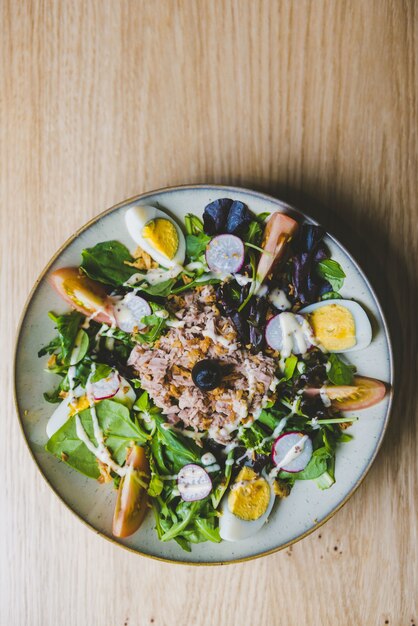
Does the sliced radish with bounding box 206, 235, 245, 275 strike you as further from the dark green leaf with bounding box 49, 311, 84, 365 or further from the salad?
the dark green leaf with bounding box 49, 311, 84, 365

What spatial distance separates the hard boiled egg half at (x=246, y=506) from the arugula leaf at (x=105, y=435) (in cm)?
34

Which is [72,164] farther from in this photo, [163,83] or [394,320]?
[394,320]

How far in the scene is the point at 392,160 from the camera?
6.56 ft

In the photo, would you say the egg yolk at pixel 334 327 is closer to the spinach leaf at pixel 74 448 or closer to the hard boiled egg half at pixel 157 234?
the hard boiled egg half at pixel 157 234

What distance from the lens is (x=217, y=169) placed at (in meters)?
2.03

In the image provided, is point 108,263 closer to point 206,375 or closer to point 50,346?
point 50,346

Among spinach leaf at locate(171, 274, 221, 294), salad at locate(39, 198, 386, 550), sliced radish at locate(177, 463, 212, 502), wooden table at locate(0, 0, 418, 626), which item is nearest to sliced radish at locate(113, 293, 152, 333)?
salad at locate(39, 198, 386, 550)

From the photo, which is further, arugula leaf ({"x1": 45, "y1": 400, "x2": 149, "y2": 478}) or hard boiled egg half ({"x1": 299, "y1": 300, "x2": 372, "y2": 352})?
arugula leaf ({"x1": 45, "y1": 400, "x2": 149, "y2": 478})

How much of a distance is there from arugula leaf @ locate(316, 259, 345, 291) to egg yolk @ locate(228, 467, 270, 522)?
0.66 metres

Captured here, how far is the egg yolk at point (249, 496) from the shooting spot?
1885 millimetres

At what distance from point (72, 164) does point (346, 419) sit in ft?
4.19

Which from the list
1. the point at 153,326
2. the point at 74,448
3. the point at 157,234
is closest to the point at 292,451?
the point at 153,326

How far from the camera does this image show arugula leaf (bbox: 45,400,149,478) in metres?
1.92

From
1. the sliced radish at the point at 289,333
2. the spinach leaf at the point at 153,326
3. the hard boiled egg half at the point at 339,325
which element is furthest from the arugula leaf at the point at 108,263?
the hard boiled egg half at the point at 339,325
